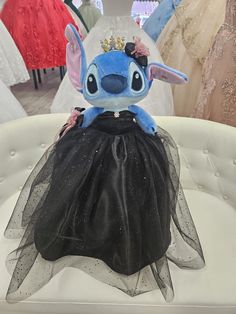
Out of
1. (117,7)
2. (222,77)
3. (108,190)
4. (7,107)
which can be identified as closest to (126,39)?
(117,7)

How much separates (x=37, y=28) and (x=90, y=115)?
4.72 ft

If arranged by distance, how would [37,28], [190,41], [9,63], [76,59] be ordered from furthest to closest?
1. [37,28]
2. [9,63]
3. [190,41]
4. [76,59]

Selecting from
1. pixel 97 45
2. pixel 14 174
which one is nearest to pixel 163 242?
pixel 14 174

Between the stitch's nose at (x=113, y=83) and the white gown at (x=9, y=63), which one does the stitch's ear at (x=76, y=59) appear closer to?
the stitch's nose at (x=113, y=83)

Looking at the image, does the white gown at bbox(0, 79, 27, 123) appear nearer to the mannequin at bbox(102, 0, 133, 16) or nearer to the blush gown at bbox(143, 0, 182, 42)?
the mannequin at bbox(102, 0, 133, 16)

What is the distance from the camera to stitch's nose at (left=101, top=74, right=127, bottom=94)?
69cm

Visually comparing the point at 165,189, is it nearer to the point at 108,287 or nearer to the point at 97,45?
the point at 108,287

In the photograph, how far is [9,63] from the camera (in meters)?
1.69

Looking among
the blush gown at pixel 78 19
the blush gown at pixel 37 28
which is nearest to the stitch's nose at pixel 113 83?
the blush gown at pixel 37 28

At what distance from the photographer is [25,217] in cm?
84

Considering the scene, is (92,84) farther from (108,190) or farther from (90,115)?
(108,190)

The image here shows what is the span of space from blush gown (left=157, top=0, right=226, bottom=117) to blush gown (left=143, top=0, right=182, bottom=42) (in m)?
0.22

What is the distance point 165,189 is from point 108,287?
29 cm

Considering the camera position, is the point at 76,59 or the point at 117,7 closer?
the point at 76,59
